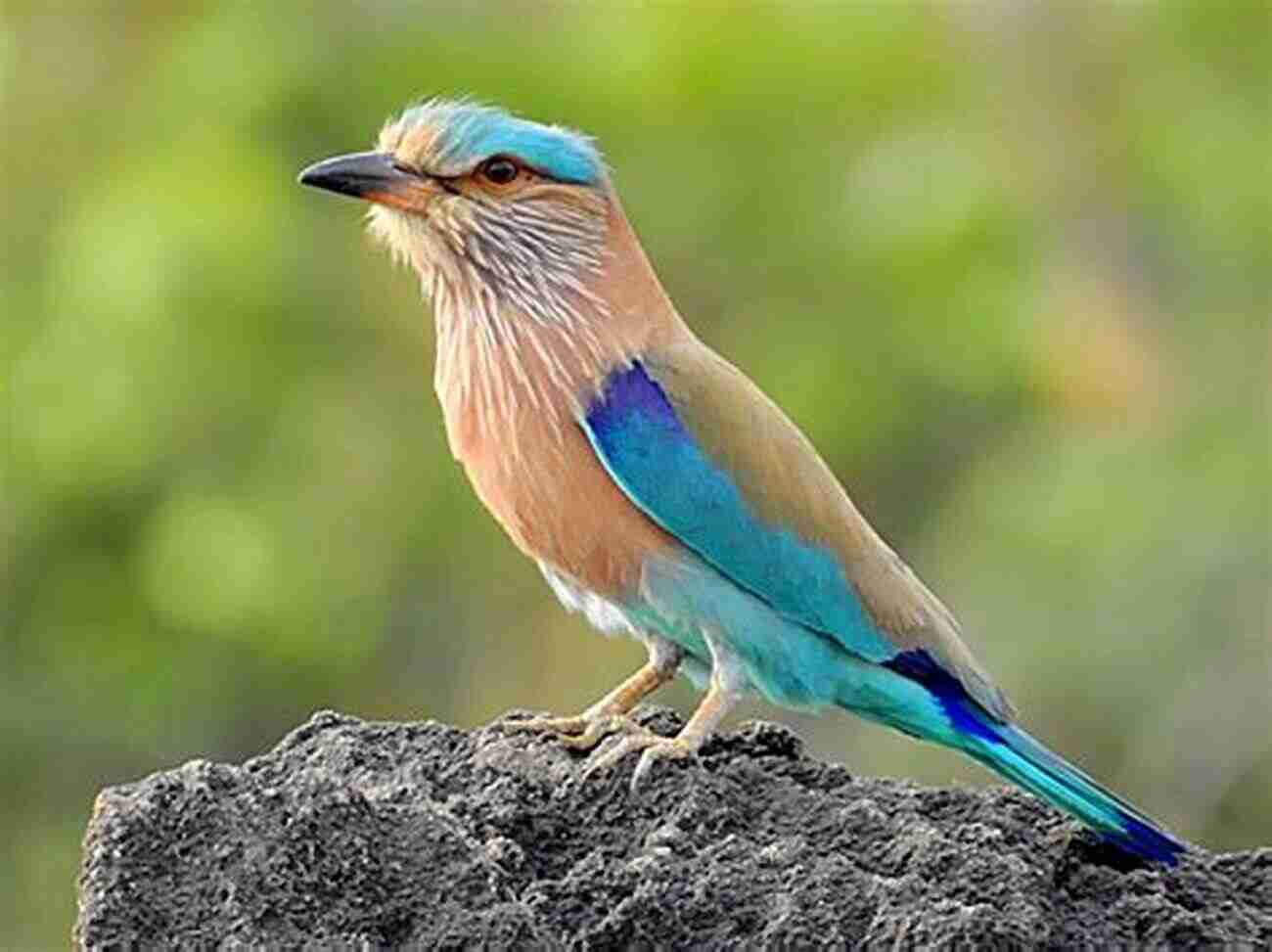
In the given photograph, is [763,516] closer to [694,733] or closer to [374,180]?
[694,733]

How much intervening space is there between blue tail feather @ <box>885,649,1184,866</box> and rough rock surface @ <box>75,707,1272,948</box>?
0.19 ft

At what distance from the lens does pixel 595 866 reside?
17.0 ft

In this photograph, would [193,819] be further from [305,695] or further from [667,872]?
[305,695]

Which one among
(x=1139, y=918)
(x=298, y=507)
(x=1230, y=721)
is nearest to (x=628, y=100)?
(x=298, y=507)

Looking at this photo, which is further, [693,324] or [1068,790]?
[693,324]

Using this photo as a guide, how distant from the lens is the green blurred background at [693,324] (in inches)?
520

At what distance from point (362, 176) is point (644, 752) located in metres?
1.17

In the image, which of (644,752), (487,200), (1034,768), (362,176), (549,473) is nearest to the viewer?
(644,752)

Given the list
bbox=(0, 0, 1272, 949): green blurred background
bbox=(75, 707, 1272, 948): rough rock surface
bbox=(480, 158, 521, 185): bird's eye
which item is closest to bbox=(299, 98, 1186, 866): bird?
bbox=(480, 158, 521, 185): bird's eye

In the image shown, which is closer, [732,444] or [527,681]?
[732,444]

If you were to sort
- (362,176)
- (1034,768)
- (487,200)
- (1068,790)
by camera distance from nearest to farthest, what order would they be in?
(1068,790)
(1034,768)
(362,176)
(487,200)

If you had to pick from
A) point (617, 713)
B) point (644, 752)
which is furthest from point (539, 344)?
point (644, 752)

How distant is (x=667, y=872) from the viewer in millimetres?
5098

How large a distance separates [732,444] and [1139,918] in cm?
123
